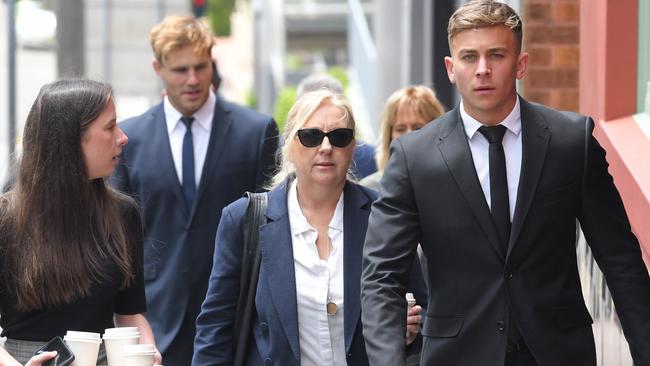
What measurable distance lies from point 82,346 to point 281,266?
0.93 m

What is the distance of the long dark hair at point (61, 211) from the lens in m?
5.23

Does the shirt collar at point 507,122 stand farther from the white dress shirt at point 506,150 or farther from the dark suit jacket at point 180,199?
the dark suit jacket at point 180,199

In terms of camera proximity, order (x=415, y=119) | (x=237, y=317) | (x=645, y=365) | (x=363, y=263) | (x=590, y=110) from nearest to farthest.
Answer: (x=645, y=365) → (x=363, y=263) → (x=237, y=317) → (x=590, y=110) → (x=415, y=119)

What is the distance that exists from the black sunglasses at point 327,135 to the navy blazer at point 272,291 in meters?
0.22

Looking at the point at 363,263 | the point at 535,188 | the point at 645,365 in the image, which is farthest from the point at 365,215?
the point at 645,365

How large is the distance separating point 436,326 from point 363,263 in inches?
13.8

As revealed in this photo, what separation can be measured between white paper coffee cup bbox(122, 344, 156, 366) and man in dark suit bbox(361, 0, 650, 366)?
737mm

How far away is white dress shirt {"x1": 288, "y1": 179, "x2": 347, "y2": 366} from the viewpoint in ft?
17.9

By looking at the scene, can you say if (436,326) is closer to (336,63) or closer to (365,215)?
(365,215)

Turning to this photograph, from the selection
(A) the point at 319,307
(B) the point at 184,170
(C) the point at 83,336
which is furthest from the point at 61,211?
(B) the point at 184,170

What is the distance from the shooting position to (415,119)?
7992 mm

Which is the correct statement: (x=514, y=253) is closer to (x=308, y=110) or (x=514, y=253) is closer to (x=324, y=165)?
(x=324, y=165)

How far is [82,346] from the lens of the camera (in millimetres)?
4938

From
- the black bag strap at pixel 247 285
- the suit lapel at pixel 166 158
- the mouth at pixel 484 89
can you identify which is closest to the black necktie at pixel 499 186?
the mouth at pixel 484 89
